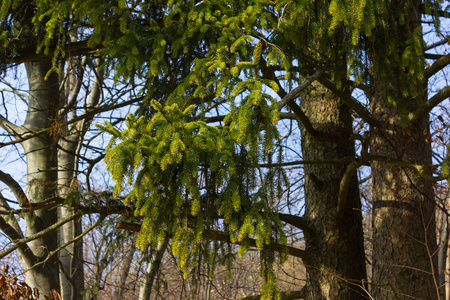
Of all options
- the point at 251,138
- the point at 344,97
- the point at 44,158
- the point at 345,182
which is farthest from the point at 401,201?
the point at 44,158

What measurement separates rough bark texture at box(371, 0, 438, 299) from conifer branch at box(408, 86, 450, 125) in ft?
0.20

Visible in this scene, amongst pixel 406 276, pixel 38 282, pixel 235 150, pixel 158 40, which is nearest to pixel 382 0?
pixel 235 150

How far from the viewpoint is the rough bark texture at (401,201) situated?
441 cm

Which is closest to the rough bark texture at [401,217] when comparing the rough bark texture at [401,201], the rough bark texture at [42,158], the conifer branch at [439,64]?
the rough bark texture at [401,201]

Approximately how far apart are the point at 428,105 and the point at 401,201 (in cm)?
99

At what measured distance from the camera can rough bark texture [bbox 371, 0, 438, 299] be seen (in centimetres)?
441

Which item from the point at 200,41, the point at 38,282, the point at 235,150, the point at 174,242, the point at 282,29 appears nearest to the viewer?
the point at 174,242

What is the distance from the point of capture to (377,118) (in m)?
5.08

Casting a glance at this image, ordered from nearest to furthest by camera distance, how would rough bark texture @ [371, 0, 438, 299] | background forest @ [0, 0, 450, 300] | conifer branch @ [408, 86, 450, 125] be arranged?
background forest @ [0, 0, 450, 300]
conifer branch @ [408, 86, 450, 125]
rough bark texture @ [371, 0, 438, 299]

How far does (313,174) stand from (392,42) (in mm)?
1679

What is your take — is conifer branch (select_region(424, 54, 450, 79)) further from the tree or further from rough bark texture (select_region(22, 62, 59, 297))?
rough bark texture (select_region(22, 62, 59, 297))

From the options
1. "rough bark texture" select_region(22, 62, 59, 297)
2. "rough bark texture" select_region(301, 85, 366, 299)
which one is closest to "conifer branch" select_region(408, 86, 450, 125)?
"rough bark texture" select_region(301, 85, 366, 299)

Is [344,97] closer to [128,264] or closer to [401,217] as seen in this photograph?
[401,217]

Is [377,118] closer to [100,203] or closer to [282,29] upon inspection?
[282,29]
